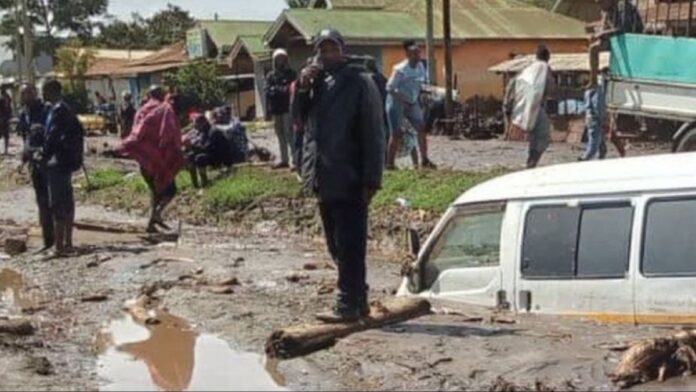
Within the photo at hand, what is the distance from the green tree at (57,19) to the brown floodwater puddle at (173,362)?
238ft

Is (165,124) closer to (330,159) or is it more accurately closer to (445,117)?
(330,159)

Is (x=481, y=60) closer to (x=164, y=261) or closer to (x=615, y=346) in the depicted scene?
(x=164, y=261)

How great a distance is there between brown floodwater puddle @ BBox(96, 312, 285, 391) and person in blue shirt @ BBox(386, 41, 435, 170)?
8.20 metres

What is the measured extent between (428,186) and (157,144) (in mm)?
3543

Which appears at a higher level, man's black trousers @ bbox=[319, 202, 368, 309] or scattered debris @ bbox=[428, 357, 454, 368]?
man's black trousers @ bbox=[319, 202, 368, 309]

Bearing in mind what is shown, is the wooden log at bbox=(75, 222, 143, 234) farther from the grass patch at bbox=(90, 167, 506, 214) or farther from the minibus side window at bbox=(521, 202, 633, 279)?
the minibus side window at bbox=(521, 202, 633, 279)

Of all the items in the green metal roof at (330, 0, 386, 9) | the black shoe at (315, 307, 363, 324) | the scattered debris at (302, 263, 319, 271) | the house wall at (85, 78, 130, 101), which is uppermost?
the green metal roof at (330, 0, 386, 9)

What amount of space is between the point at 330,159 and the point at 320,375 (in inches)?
57.0

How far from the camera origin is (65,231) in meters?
13.8

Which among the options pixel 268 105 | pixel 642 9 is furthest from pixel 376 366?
pixel 642 9

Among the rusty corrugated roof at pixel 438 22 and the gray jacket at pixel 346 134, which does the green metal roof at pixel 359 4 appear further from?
the gray jacket at pixel 346 134

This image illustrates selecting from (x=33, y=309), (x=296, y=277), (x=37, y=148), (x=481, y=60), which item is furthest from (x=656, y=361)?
(x=481, y=60)

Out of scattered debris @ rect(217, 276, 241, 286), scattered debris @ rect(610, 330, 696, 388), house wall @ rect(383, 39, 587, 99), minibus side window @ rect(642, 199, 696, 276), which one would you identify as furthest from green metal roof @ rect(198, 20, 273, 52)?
scattered debris @ rect(610, 330, 696, 388)

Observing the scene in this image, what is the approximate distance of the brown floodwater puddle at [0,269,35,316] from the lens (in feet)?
35.3
